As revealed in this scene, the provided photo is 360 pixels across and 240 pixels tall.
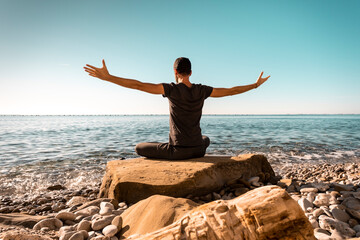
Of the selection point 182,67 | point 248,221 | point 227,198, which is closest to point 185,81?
point 182,67

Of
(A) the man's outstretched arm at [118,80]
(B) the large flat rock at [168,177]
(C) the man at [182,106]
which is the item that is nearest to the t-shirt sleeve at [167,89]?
(C) the man at [182,106]

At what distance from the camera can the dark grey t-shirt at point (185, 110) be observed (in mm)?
3515

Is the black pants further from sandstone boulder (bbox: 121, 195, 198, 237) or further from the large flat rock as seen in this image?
sandstone boulder (bbox: 121, 195, 198, 237)

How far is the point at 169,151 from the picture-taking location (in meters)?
4.02

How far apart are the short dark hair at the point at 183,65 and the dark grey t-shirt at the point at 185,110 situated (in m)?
0.23

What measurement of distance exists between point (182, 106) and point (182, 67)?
0.69 m

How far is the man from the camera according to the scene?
11.2 ft

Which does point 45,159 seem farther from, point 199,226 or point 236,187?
point 199,226

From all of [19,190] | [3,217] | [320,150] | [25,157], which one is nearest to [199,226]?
[3,217]

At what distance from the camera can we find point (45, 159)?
7.52m

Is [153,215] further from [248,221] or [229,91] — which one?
[229,91]

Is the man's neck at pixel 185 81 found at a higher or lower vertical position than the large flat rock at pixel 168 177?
higher

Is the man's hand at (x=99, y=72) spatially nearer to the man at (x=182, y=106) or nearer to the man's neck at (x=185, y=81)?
the man at (x=182, y=106)

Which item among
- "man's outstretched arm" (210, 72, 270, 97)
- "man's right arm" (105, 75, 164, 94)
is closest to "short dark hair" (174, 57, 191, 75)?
"man's right arm" (105, 75, 164, 94)
